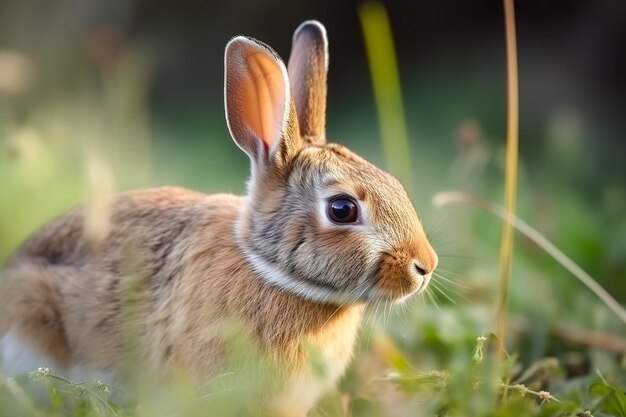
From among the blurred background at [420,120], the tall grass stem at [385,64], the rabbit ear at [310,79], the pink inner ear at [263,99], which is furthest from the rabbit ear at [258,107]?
the tall grass stem at [385,64]

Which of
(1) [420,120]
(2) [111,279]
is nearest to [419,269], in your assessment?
(2) [111,279]

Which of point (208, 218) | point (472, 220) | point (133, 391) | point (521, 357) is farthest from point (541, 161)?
point (133, 391)

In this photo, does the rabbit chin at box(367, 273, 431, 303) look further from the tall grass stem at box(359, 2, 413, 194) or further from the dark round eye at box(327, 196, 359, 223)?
the tall grass stem at box(359, 2, 413, 194)

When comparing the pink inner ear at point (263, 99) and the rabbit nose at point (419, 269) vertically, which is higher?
the pink inner ear at point (263, 99)

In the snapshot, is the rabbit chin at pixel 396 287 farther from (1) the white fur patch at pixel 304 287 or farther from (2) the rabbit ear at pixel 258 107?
(2) the rabbit ear at pixel 258 107

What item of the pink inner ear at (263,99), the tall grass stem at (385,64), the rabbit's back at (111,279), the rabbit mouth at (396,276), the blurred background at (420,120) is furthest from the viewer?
the tall grass stem at (385,64)

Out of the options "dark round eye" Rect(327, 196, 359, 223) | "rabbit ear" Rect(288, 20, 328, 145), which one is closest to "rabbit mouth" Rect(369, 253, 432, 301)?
"dark round eye" Rect(327, 196, 359, 223)

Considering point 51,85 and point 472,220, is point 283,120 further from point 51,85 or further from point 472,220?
point 51,85
